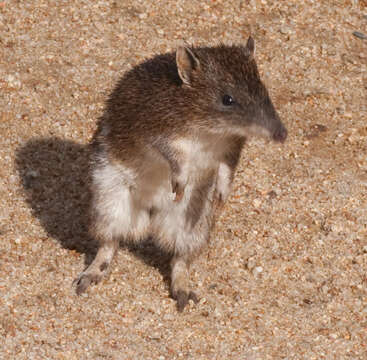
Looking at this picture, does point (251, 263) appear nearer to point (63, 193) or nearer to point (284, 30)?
point (63, 193)

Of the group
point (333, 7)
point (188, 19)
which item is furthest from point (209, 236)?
point (333, 7)

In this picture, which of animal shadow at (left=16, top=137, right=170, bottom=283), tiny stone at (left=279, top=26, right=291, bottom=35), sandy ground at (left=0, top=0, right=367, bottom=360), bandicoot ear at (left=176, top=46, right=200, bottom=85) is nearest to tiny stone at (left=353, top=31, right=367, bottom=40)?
sandy ground at (left=0, top=0, right=367, bottom=360)

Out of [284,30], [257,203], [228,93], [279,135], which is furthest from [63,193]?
[284,30]

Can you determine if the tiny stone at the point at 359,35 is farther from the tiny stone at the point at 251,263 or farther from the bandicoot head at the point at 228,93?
the bandicoot head at the point at 228,93

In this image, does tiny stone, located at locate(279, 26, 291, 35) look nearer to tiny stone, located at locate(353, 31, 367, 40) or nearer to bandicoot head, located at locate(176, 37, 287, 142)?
tiny stone, located at locate(353, 31, 367, 40)

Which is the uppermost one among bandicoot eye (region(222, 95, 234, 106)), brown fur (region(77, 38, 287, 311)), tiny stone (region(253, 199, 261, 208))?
bandicoot eye (region(222, 95, 234, 106))
